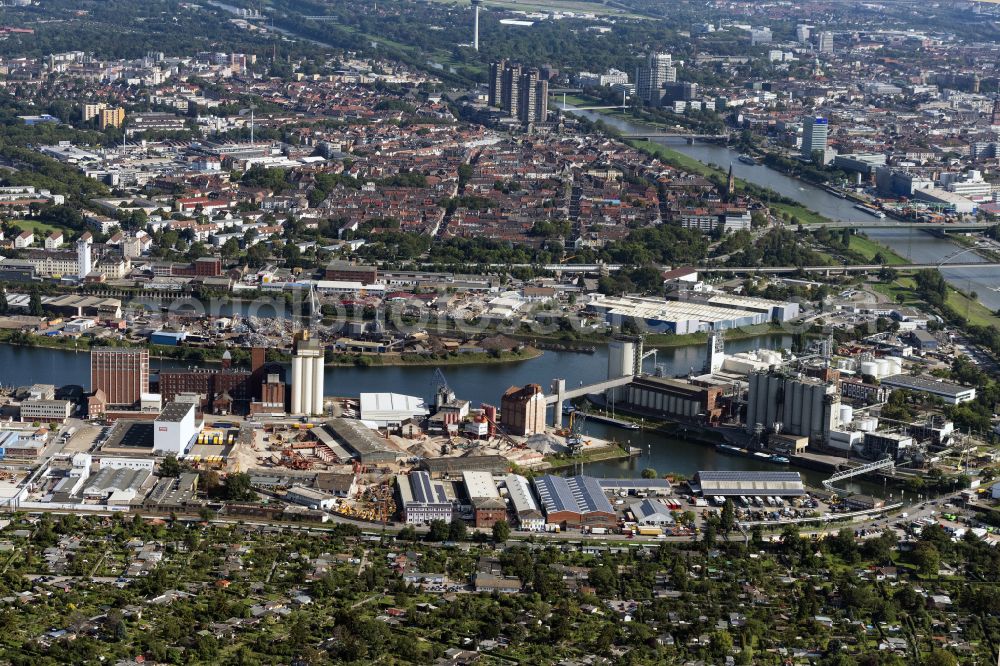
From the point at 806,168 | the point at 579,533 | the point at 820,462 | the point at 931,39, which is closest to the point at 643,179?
the point at 806,168

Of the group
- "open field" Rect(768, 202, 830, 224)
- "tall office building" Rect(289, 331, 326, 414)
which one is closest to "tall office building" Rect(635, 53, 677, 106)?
"open field" Rect(768, 202, 830, 224)

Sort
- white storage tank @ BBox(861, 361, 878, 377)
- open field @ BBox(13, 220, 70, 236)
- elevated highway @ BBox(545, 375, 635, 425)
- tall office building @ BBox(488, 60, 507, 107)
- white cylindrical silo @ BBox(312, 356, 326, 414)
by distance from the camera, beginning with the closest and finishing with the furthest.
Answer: white cylindrical silo @ BBox(312, 356, 326, 414), elevated highway @ BBox(545, 375, 635, 425), white storage tank @ BBox(861, 361, 878, 377), open field @ BBox(13, 220, 70, 236), tall office building @ BBox(488, 60, 507, 107)

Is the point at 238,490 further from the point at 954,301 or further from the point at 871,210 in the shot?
the point at 871,210

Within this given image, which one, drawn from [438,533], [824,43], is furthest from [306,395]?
[824,43]

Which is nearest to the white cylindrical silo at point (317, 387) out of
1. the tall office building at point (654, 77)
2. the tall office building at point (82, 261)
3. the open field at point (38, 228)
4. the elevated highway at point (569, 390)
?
the elevated highway at point (569, 390)

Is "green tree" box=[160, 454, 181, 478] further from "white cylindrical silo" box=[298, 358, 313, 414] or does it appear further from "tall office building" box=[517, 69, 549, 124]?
"tall office building" box=[517, 69, 549, 124]

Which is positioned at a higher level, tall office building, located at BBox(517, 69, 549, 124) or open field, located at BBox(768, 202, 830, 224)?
tall office building, located at BBox(517, 69, 549, 124)

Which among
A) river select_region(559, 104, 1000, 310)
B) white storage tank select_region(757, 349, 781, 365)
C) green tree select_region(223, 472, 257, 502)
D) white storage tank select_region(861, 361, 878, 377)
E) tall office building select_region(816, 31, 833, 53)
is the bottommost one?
river select_region(559, 104, 1000, 310)
